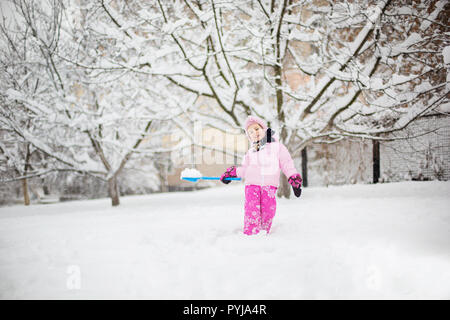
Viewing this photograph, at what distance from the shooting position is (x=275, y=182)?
2.43 m

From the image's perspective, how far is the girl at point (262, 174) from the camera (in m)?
2.40

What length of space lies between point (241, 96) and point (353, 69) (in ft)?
6.14

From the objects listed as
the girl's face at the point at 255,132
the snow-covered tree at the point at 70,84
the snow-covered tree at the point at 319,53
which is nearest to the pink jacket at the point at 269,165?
the girl's face at the point at 255,132

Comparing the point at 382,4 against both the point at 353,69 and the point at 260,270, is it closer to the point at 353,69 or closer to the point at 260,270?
the point at 353,69

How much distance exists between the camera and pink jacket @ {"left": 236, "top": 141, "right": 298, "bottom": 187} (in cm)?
239

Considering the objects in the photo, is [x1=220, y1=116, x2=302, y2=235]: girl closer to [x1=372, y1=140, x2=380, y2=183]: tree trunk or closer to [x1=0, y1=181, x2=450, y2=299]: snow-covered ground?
[x1=0, y1=181, x2=450, y2=299]: snow-covered ground

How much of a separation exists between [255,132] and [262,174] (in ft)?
1.31

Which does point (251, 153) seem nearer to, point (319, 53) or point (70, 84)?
point (319, 53)

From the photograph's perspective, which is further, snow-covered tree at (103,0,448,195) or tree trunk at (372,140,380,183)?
tree trunk at (372,140,380,183)

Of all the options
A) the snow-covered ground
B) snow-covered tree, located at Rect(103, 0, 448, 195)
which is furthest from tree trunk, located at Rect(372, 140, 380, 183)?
the snow-covered ground

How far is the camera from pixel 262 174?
2412 mm

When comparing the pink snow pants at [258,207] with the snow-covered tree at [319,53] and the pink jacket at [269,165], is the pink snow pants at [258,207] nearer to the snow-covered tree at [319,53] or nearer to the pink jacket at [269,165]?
the pink jacket at [269,165]

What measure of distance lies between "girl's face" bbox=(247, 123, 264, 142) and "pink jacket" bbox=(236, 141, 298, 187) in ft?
0.38
